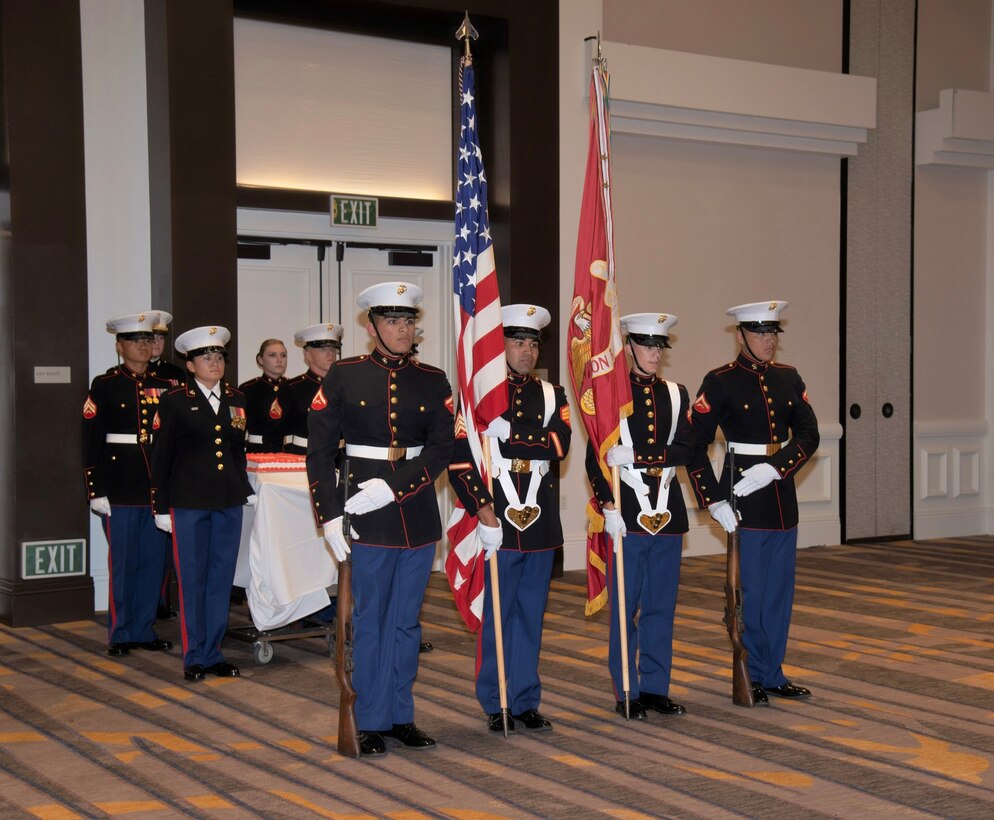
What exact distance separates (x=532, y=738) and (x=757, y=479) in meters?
1.45

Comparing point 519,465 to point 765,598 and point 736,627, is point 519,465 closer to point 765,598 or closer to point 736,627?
point 736,627

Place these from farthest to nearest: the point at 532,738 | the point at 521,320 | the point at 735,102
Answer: the point at 735,102
the point at 521,320
the point at 532,738

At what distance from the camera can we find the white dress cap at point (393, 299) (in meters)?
4.58

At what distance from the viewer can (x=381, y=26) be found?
28.1 ft

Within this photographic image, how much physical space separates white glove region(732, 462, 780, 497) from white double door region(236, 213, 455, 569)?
362 centimetres

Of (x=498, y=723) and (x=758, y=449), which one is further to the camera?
(x=758, y=449)

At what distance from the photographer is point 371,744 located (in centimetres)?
457

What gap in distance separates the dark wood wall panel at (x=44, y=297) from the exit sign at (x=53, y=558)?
0.04 metres

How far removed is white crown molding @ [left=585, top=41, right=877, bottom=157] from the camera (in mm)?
9164

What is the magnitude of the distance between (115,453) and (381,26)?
11.9 ft

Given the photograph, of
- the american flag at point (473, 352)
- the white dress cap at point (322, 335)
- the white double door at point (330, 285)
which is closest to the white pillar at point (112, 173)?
the white double door at point (330, 285)

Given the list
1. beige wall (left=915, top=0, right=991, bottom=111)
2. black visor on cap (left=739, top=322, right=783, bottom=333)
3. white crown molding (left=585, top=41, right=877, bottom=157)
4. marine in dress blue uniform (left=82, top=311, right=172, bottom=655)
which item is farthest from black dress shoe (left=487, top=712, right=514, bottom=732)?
beige wall (left=915, top=0, right=991, bottom=111)

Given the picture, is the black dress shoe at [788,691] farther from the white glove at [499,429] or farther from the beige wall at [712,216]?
the beige wall at [712,216]

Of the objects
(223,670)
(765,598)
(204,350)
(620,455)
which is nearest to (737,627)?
(765,598)
